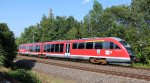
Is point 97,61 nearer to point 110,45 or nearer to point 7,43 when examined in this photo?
point 110,45

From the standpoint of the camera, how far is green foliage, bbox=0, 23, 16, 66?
31.0 meters

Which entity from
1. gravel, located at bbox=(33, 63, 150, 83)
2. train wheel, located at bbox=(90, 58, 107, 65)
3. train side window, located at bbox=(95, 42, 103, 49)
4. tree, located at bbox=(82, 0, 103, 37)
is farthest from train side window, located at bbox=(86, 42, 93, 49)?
tree, located at bbox=(82, 0, 103, 37)

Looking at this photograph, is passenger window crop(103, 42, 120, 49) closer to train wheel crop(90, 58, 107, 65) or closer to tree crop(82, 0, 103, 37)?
train wheel crop(90, 58, 107, 65)

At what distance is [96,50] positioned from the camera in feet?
91.1

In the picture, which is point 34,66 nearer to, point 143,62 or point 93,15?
point 143,62

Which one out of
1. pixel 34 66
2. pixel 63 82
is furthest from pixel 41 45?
pixel 63 82

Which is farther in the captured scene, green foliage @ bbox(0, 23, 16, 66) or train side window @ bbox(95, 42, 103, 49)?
green foliage @ bbox(0, 23, 16, 66)

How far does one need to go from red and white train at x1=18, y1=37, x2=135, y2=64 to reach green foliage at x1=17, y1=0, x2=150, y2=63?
4.84 m

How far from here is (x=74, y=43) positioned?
31.9m

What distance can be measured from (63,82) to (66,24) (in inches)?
2379

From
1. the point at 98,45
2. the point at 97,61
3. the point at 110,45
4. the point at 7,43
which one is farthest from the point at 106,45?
the point at 7,43

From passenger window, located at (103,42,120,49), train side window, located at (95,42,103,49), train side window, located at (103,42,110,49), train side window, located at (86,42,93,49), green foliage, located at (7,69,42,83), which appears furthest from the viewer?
train side window, located at (86,42,93,49)

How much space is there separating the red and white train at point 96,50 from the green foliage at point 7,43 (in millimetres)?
5545

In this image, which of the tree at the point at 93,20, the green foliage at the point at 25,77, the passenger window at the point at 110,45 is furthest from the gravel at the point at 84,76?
the tree at the point at 93,20
